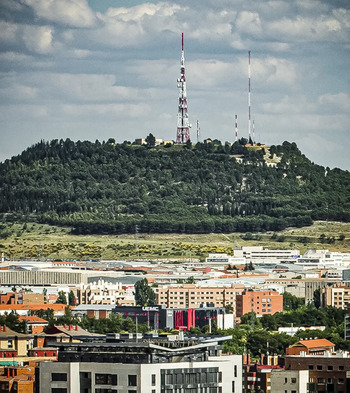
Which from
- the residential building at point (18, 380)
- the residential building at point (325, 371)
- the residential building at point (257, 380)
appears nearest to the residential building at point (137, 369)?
the residential building at point (18, 380)

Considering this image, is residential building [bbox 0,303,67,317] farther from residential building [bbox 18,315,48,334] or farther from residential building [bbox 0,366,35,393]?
residential building [bbox 0,366,35,393]

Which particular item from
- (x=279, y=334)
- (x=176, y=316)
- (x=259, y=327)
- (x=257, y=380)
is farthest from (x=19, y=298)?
(x=257, y=380)

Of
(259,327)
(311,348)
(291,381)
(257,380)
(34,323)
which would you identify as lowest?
(257,380)

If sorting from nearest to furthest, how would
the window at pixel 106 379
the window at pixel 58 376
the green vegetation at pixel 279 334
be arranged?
the window at pixel 106 379
the window at pixel 58 376
the green vegetation at pixel 279 334

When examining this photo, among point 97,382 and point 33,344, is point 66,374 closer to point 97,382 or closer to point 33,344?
point 97,382

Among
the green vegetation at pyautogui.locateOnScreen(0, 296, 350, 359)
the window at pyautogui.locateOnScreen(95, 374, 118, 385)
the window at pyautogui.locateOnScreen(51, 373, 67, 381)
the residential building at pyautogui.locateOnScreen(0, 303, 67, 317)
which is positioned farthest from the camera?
the residential building at pyautogui.locateOnScreen(0, 303, 67, 317)

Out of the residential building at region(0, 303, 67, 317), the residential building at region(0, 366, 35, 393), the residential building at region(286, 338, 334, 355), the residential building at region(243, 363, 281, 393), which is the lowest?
the residential building at region(243, 363, 281, 393)

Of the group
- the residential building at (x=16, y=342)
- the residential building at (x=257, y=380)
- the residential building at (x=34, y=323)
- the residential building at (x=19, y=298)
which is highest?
the residential building at (x=19, y=298)

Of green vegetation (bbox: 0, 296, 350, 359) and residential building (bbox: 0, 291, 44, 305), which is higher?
residential building (bbox: 0, 291, 44, 305)

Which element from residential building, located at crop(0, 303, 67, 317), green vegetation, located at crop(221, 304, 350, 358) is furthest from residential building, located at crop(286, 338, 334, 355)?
residential building, located at crop(0, 303, 67, 317)

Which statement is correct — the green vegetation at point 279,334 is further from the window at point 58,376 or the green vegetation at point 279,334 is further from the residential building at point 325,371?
the window at point 58,376

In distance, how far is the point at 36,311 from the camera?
172m

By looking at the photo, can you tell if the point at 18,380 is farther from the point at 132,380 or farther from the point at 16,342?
the point at 16,342

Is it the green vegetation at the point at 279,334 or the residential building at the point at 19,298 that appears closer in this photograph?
the green vegetation at the point at 279,334
